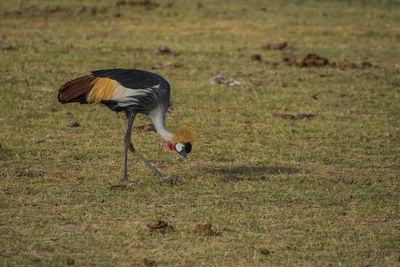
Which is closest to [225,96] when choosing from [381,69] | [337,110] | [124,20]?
[337,110]

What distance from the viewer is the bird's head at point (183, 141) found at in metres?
7.80

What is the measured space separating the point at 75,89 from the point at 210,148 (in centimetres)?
272

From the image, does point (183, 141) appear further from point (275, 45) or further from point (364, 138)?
point (275, 45)

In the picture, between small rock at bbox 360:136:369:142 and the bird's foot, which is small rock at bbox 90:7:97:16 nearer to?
small rock at bbox 360:136:369:142

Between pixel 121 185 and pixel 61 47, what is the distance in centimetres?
921

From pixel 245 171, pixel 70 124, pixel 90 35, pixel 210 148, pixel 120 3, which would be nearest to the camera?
pixel 245 171

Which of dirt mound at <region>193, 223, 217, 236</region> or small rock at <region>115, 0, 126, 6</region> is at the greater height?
small rock at <region>115, 0, 126, 6</region>

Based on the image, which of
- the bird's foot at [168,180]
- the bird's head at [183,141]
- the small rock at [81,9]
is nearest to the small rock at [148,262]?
the bird's head at [183,141]

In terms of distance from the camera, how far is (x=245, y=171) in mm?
8977

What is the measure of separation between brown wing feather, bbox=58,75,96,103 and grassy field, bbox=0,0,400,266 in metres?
1.07

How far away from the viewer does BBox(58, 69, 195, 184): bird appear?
7914 millimetres

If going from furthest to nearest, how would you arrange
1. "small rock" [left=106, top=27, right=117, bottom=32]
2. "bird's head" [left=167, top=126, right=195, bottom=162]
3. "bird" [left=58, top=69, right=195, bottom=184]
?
1. "small rock" [left=106, top=27, right=117, bottom=32]
2. "bird" [left=58, top=69, right=195, bottom=184]
3. "bird's head" [left=167, top=126, right=195, bottom=162]

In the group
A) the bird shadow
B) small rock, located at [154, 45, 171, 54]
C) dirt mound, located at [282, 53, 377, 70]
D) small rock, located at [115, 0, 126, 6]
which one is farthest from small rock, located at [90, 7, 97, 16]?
the bird shadow

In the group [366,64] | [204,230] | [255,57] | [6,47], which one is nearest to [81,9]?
[6,47]
